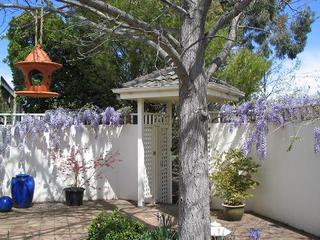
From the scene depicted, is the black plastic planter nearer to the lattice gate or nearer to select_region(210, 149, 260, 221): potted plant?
the lattice gate

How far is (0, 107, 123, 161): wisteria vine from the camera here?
379 inches

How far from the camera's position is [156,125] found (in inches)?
396

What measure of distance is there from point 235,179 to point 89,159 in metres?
3.55

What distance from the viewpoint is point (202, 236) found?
466cm

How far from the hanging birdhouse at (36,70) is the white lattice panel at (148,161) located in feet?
12.3

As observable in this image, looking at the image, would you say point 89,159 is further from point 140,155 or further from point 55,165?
point 140,155

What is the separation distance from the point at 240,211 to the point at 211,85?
242cm

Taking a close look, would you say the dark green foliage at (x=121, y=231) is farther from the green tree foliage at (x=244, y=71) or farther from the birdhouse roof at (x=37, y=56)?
the green tree foliage at (x=244, y=71)

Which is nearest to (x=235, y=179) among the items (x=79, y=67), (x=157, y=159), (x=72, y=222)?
(x=157, y=159)

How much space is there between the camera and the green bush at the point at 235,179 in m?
8.19

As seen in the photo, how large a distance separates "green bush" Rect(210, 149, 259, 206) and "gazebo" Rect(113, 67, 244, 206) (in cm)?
142

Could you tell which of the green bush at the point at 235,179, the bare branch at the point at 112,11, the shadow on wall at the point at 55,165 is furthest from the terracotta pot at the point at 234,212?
the bare branch at the point at 112,11

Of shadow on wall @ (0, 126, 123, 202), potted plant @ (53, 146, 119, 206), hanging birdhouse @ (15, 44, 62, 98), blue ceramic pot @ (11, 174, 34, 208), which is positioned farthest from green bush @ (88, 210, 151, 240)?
shadow on wall @ (0, 126, 123, 202)

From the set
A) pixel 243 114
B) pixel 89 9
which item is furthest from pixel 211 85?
pixel 89 9
